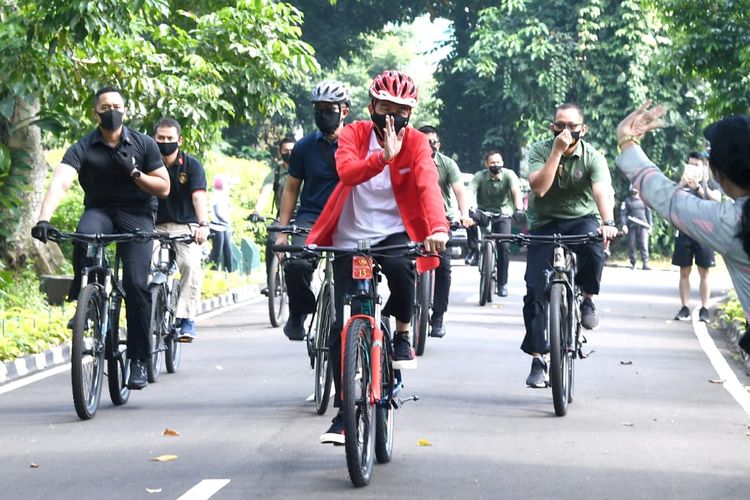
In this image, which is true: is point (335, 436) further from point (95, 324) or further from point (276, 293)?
point (276, 293)

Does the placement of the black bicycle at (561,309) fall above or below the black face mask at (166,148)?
below

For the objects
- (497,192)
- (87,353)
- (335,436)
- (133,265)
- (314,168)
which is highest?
(497,192)

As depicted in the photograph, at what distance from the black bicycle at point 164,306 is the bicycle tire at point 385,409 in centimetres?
316

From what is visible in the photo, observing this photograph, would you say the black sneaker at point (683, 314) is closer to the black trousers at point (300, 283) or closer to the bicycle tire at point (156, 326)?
the bicycle tire at point (156, 326)

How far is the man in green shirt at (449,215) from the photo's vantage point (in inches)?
565

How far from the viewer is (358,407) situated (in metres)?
7.20

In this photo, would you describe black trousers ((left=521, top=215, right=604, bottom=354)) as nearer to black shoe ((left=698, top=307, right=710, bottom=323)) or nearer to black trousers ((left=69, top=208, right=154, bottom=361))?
black trousers ((left=69, top=208, right=154, bottom=361))

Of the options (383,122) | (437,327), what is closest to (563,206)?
(383,122)

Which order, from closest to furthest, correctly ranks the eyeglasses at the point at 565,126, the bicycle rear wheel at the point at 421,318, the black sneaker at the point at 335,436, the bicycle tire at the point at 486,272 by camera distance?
1. the black sneaker at the point at 335,436
2. the eyeglasses at the point at 565,126
3. the bicycle rear wheel at the point at 421,318
4. the bicycle tire at the point at 486,272

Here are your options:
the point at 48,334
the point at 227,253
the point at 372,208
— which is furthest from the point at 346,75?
the point at 372,208

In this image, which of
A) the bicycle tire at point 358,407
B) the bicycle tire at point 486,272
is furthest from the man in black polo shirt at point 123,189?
the bicycle tire at point 486,272

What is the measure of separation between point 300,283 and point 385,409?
7.57ft

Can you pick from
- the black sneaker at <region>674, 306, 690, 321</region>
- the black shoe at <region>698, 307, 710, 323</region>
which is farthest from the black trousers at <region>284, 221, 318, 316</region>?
the black sneaker at <region>674, 306, 690, 321</region>

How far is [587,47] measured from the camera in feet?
129
